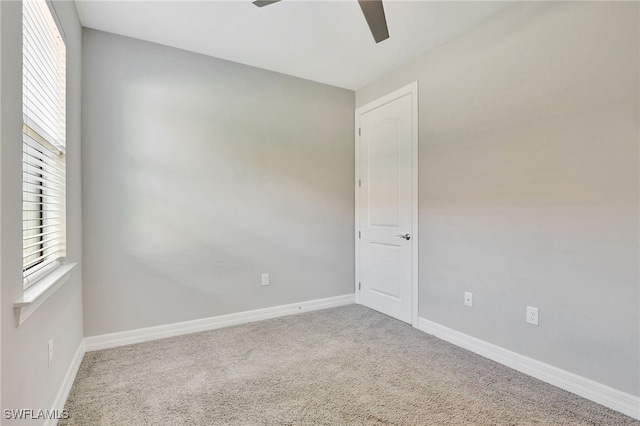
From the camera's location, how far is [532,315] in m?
2.21

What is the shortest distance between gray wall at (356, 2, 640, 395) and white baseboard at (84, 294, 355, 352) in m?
1.24

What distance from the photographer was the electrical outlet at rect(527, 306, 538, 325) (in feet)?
7.17

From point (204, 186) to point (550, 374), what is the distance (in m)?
3.03

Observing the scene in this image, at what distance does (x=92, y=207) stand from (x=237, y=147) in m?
1.32

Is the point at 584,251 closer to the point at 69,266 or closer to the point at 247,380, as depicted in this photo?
the point at 247,380

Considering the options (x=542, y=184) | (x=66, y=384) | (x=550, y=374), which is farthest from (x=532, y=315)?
(x=66, y=384)

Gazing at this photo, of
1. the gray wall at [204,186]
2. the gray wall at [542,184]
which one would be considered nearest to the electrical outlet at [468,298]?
the gray wall at [542,184]

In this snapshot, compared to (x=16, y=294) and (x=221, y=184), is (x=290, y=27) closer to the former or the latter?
(x=221, y=184)

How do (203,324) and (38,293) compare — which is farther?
(203,324)

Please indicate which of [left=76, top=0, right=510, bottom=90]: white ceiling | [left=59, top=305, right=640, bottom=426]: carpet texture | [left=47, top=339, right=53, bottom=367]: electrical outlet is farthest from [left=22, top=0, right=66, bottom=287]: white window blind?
[left=59, top=305, right=640, bottom=426]: carpet texture

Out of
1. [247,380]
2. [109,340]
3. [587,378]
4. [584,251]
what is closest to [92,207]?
[109,340]

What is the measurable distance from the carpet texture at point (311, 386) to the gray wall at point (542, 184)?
12.7 inches

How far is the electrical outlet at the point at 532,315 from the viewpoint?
2.19 m

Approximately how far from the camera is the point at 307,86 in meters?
3.61
